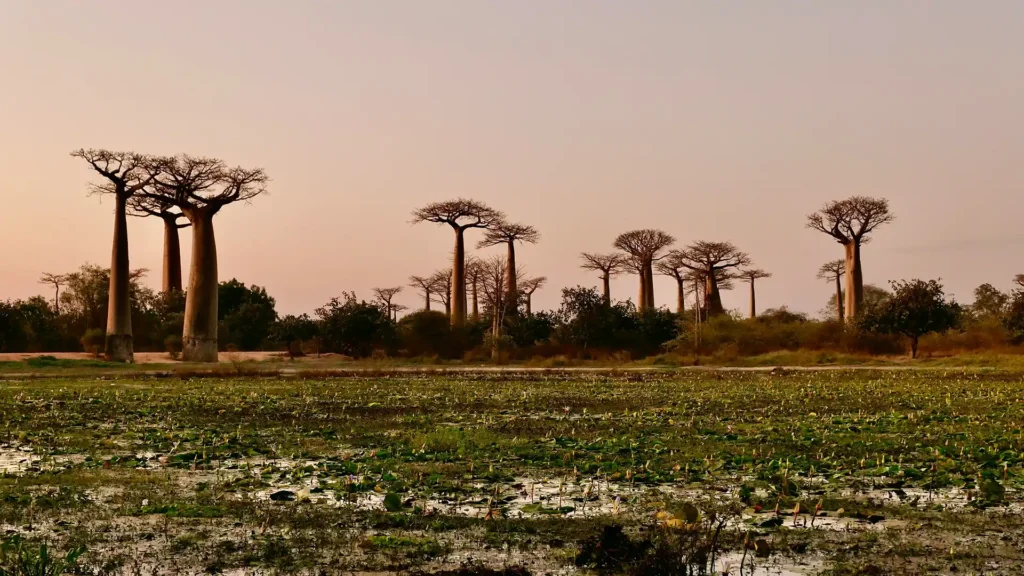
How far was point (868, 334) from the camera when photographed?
1770 inches

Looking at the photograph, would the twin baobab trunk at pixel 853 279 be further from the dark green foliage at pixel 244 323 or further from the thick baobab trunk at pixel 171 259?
the thick baobab trunk at pixel 171 259

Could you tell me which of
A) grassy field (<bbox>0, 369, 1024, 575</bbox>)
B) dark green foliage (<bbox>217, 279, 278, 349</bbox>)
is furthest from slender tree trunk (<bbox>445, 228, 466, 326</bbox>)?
grassy field (<bbox>0, 369, 1024, 575</bbox>)

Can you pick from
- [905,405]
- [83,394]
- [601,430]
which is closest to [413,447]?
[601,430]

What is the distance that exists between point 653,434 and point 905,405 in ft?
22.8

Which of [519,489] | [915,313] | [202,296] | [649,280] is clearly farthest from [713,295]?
[519,489]

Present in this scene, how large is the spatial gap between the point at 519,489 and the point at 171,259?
6013cm

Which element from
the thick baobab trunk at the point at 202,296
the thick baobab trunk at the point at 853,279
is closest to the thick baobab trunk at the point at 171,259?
the thick baobab trunk at the point at 202,296

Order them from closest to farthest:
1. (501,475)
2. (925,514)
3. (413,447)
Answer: (925,514)
(501,475)
(413,447)

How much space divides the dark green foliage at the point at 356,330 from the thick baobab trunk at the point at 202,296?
6.16 m

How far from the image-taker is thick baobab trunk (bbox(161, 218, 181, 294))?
63.9 metres

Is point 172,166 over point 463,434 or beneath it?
over

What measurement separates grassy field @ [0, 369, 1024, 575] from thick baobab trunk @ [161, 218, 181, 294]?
160ft

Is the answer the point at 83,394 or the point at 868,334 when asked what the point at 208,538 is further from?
the point at 868,334

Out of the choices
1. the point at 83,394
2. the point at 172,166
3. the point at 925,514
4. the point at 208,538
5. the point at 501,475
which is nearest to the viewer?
the point at 208,538
